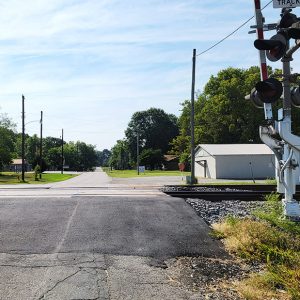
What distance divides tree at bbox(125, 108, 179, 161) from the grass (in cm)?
12245

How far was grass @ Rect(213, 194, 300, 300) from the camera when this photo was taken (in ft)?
19.6

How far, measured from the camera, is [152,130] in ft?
447

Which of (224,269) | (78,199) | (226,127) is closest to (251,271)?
(224,269)

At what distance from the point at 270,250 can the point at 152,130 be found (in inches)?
5067

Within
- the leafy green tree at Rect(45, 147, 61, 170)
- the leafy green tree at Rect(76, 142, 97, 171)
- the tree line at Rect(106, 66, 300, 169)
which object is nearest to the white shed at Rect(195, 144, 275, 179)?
the tree line at Rect(106, 66, 300, 169)

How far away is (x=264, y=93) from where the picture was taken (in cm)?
616

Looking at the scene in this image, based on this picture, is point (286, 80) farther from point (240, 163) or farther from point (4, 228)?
point (240, 163)

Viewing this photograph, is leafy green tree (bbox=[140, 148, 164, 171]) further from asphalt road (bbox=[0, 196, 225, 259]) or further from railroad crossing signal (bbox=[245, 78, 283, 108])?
railroad crossing signal (bbox=[245, 78, 283, 108])

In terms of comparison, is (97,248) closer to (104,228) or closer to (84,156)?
(104,228)

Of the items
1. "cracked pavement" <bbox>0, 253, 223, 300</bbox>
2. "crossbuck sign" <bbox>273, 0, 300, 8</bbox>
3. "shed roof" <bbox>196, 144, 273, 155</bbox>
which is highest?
"crossbuck sign" <bbox>273, 0, 300, 8</bbox>

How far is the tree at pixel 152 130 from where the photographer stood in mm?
135125

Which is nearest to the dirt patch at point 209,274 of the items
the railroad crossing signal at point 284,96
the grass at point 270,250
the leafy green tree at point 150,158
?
the grass at point 270,250

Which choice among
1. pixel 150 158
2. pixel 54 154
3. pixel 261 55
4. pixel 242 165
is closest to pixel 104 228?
pixel 261 55

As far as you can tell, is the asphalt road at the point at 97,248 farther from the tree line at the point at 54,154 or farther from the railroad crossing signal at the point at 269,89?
the tree line at the point at 54,154
